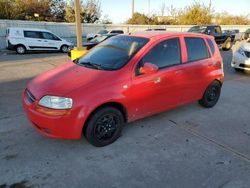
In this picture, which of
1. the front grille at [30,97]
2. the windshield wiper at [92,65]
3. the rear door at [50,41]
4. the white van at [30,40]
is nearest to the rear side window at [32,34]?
the white van at [30,40]

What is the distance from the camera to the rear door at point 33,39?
1487 cm

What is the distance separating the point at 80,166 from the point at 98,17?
109ft

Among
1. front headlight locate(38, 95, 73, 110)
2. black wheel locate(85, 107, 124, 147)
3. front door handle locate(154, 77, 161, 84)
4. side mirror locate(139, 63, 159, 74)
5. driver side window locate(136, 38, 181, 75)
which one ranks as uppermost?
driver side window locate(136, 38, 181, 75)

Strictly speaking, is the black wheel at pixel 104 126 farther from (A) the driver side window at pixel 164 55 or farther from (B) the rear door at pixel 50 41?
(B) the rear door at pixel 50 41

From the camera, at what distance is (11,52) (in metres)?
15.7

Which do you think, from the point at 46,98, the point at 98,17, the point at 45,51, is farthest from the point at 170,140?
the point at 98,17

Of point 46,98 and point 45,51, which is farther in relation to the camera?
point 45,51

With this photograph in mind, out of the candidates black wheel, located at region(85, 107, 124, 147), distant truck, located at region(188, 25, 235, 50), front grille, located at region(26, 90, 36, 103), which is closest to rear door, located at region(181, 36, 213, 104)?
black wheel, located at region(85, 107, 124, 147)

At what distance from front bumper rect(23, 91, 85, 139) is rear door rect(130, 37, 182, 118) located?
985 mm

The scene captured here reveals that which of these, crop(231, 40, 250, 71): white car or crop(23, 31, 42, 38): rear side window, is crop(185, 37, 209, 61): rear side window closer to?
crop(231, 40, 250, 71): white car

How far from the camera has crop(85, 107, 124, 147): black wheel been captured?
3.39 metres

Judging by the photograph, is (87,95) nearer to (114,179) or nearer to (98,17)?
(114,179)

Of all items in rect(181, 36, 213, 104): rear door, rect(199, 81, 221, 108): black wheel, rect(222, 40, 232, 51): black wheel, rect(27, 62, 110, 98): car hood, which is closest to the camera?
rect(27, 62, 110, 98): car hood

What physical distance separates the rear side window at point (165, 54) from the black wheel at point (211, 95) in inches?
50.2
